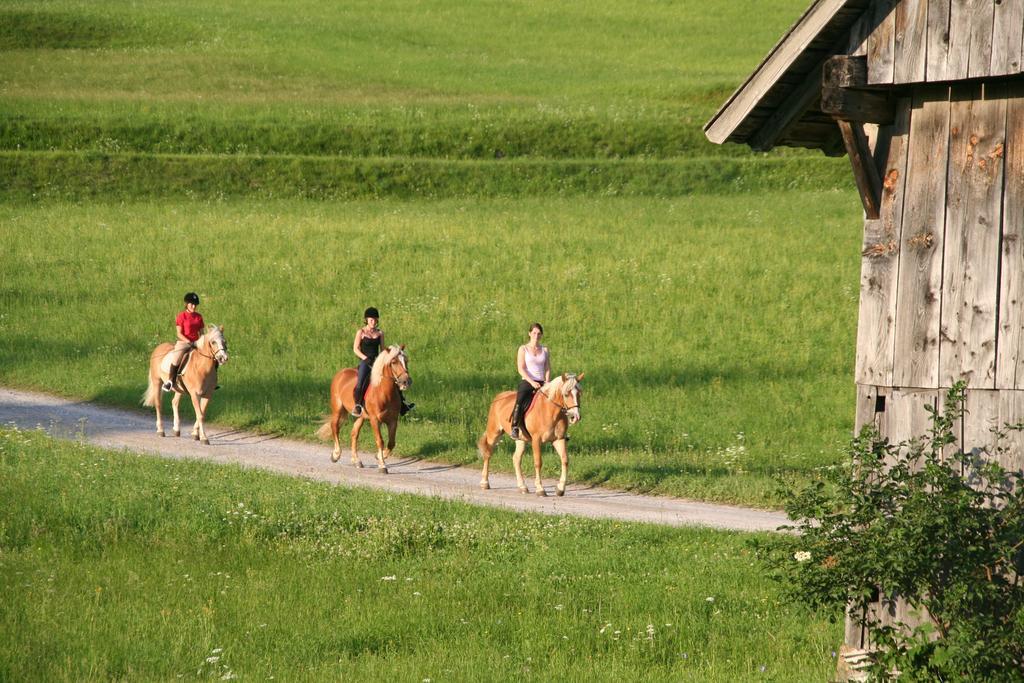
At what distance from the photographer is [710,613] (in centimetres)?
1242

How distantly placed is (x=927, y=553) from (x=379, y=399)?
546 inches

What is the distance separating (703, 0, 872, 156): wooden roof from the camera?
9.94 m

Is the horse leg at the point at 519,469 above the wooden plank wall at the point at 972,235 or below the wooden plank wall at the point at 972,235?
below

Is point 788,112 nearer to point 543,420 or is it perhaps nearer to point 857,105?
point 857,105

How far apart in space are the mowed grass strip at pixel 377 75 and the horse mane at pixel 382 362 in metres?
33.9

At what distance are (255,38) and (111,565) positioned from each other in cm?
6974

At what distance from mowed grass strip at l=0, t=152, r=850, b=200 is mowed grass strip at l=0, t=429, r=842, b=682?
3397 centimetres

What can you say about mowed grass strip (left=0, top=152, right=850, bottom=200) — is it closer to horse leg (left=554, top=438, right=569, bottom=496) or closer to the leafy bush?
horse leg (left=554, top=438, right=569, bottom=496)

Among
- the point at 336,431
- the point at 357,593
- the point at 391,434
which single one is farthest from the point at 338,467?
the point at 357,593

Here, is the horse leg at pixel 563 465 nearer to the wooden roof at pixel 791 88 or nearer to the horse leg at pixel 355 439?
the horse leg at pixel 355 439

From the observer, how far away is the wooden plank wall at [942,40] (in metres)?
9.29

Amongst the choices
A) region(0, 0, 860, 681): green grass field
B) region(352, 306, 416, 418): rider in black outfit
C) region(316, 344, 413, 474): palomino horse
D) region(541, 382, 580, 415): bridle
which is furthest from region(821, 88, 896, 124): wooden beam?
region(352, 306, 416, 418): rider in black outfit

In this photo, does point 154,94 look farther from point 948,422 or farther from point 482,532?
point 948,422

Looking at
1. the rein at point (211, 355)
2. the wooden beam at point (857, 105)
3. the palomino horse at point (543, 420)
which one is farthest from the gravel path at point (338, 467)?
the wooden beam at point (857, 105)
